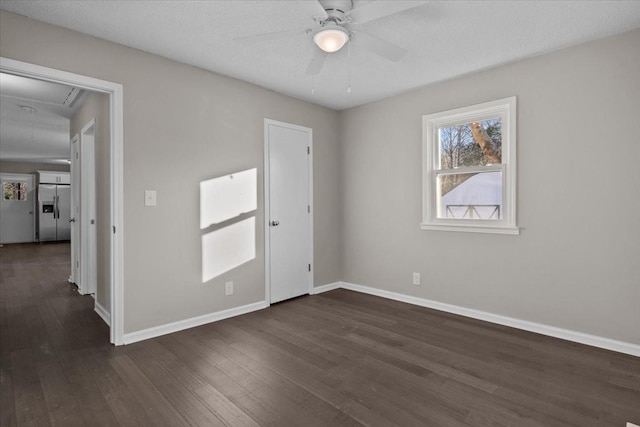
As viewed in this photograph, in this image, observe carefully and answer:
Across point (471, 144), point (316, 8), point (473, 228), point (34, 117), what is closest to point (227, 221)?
point (316, 8)

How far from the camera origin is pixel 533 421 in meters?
1.81

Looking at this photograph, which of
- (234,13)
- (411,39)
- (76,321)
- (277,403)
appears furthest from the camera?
(76,321)

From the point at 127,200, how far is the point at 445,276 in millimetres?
3216

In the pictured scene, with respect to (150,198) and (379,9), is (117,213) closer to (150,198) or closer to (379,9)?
(150,198)

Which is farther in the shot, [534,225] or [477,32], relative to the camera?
[534,225]

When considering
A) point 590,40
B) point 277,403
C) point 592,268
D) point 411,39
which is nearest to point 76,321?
point 277,403

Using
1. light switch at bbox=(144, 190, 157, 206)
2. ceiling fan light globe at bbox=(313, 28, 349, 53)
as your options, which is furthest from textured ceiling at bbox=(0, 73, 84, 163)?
ceiling fan light globe at bbox=(313, 28, 349, 53)

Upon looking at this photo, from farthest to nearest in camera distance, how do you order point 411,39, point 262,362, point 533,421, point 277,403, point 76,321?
1. point 76,321
2. point 411,39
3. point 262,362
4. point 277,403
5. point 533,421

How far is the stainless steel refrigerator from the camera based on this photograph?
10.4m

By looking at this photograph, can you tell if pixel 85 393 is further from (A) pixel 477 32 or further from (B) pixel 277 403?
(A) pixel 477 32

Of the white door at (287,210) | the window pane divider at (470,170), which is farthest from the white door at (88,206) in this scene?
the window pane divider at (470,170)

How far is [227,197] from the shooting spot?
3561 millimetres

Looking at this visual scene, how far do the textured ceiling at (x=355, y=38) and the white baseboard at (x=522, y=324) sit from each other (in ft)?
7.93

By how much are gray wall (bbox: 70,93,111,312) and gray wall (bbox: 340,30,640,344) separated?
122 inches
